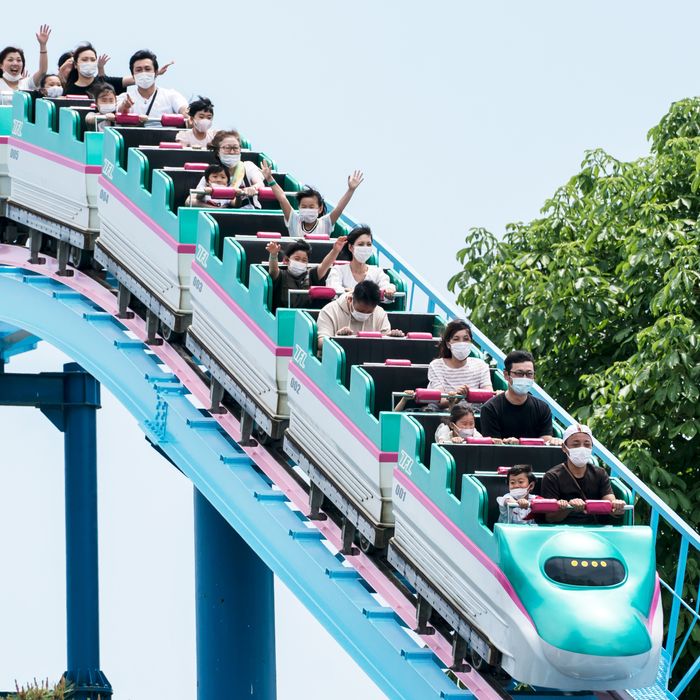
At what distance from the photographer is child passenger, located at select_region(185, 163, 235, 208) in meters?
11.7

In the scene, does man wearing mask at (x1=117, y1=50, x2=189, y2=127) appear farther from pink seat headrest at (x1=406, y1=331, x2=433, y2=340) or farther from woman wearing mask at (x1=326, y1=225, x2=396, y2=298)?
pink seat headrest at (x1=406, y1=331, x2=433, y2=340)

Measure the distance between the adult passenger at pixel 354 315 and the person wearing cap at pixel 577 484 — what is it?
1774 mm

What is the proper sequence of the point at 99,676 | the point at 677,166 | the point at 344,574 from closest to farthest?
the point at 344,574 < the point at 677,166 < the point at 99,676

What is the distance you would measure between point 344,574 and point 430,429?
946 mm

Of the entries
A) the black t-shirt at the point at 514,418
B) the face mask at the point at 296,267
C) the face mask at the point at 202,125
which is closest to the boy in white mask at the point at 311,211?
the face mask at the point at 296,267

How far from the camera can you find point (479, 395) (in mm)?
9656

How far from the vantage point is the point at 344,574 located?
982cm

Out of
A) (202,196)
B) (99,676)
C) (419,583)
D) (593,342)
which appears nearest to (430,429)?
(419,583)

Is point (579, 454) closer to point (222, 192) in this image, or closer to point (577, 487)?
point (577, 487)

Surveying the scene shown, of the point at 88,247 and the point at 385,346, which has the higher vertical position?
the point at 88,247

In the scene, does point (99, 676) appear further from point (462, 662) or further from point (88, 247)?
point (462, 662)

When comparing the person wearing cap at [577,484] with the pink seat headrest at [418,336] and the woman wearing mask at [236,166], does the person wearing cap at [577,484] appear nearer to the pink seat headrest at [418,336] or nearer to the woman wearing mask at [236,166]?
the pink seat headrest at [418,336]

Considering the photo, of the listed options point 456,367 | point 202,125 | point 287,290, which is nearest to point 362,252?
point 287,290

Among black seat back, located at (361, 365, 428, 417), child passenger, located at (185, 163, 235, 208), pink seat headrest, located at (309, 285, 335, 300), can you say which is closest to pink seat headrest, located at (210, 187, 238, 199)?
child passenger, located at (185, 163, 235, 208)
